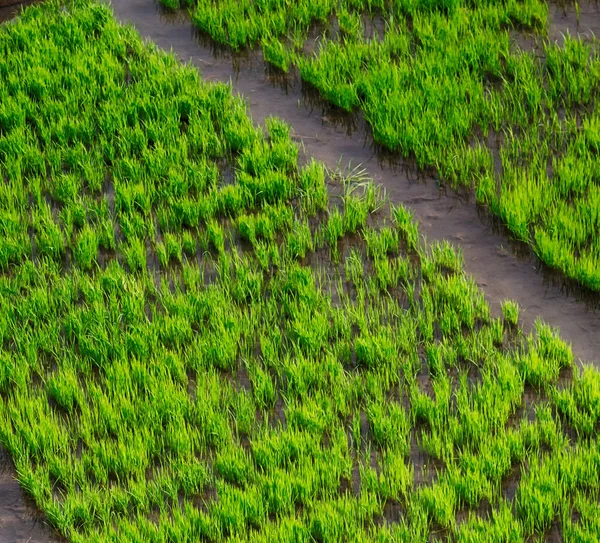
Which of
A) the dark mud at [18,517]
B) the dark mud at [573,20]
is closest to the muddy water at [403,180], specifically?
the dark mud at [573,20]

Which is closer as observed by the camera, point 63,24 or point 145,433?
point 145,433

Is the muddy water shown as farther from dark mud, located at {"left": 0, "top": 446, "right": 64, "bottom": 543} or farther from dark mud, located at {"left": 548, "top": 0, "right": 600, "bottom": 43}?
dark mud, located at {"left": 0, "top": 446, "right": 64, "bottom": 543}

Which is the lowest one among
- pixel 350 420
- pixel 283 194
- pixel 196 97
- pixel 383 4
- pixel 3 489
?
pixel 3 489

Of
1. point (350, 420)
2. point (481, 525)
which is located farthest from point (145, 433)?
point (481, 525)

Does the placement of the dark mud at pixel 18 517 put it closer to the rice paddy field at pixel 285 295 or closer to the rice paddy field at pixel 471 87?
the rice paddy field at pixel 285 295

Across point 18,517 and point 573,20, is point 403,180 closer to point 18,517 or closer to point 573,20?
point 573,20

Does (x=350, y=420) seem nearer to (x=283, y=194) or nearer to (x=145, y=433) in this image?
(x=145, y=433)

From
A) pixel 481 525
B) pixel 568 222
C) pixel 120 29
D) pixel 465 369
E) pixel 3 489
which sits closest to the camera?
pixel 481 525
